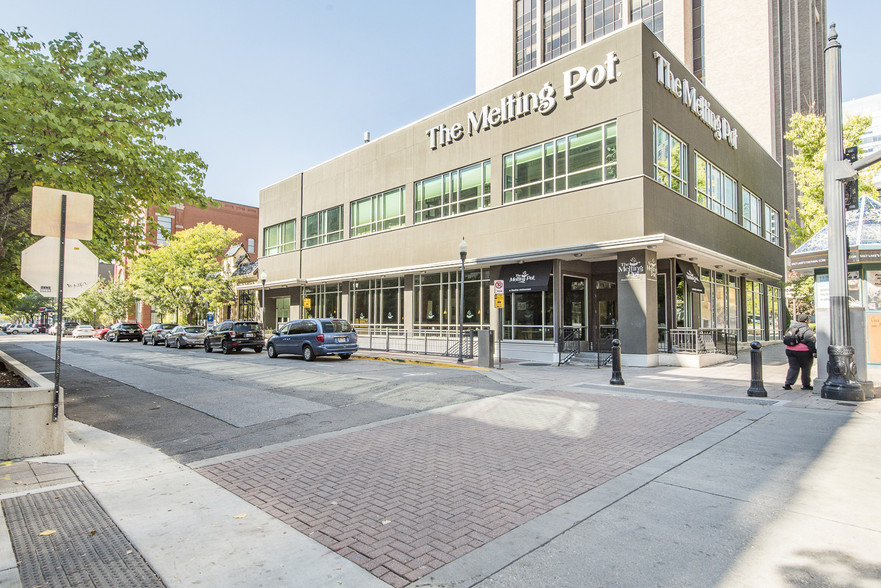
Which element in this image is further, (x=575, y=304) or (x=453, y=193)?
(x=453, y=193)

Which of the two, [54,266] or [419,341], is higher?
[54,266]

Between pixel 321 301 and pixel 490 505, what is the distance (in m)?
29.6

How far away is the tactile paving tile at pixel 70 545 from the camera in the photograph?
321 cm

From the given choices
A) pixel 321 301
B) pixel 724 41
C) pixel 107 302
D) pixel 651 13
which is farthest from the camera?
pixel 107 302

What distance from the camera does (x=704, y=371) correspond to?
15570mm

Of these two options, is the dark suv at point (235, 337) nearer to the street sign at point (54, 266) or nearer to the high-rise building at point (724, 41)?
the street sign at point (54, 266)

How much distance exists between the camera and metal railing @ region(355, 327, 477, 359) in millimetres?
21589

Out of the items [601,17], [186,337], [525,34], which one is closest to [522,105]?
[186,337]

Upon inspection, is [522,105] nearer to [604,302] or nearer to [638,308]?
[604,302]

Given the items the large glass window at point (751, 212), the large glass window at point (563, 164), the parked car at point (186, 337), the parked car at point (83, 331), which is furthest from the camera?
the parked car at point (83, 331)

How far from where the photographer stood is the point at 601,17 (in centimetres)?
5034

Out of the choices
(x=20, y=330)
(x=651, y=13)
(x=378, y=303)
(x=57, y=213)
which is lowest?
(x=20, y=330)

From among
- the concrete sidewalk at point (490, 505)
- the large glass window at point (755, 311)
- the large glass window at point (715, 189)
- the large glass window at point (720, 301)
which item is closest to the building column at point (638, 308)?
the large glass window at point (720, 301)

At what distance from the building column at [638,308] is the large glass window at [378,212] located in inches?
516
